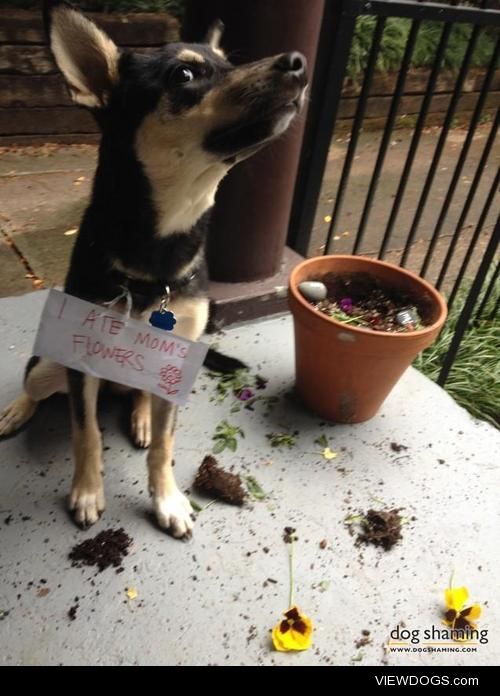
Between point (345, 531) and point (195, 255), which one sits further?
point (345, 531)

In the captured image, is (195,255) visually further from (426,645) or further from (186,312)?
(426,645)

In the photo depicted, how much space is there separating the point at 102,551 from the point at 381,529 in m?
0.89

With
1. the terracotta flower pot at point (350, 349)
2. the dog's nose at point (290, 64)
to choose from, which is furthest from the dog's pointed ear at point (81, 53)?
the terracotta flower pot at point (350, 349)

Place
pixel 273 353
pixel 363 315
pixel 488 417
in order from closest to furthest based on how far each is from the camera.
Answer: pixel 363 315 < pixel 273 353 < pixel 488 417

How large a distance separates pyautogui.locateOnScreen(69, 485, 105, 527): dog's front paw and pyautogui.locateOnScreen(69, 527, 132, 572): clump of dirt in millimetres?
63

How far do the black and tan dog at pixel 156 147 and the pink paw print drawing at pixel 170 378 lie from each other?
14cm

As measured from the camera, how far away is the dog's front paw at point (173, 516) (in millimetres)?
1823

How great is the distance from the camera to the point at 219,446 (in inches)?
84.9

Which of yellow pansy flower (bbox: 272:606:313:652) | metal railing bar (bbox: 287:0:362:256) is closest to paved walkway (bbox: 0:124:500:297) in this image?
metal railing bar (bbox: 287:0:362:256)

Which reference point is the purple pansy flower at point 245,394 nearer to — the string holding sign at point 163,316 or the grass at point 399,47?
the string holding sign at point 163,316

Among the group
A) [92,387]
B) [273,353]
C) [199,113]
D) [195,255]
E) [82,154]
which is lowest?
[82,154]

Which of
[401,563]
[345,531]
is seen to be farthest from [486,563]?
[345,531]

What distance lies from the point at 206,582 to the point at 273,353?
1170mm

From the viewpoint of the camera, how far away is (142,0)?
16.4ft
